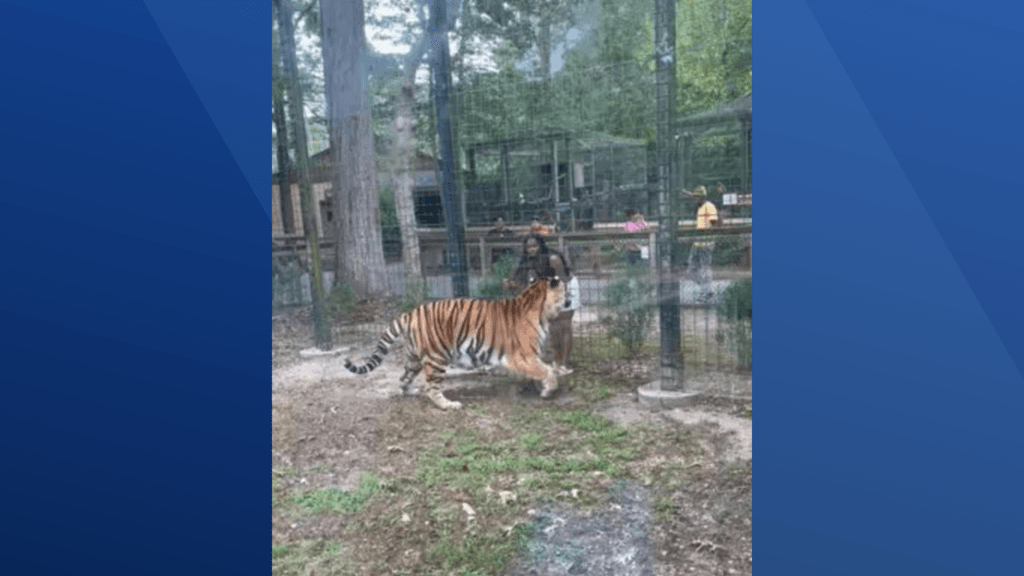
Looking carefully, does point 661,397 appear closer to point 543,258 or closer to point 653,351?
point 653,351

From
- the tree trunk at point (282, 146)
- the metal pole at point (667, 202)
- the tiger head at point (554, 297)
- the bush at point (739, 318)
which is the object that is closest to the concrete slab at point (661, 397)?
the metal pole at point (667, 202)

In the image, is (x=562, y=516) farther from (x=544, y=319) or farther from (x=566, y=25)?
(x=566, y=25)

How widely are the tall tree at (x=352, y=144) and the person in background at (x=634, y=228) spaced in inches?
26.5

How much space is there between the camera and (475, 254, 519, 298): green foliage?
173 cm

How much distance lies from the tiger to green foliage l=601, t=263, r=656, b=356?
0.41 ft

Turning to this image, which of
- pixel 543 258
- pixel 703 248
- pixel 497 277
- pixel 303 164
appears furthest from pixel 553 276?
pixel 303 164

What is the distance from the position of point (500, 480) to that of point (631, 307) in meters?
0.55

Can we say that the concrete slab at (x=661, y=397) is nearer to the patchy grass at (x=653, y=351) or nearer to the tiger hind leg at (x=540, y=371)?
the patchy grass at (x=653, y=351)

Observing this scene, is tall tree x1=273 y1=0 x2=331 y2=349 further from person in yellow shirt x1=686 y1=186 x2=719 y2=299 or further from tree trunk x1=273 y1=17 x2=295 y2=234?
person in yellow shirt x1=686 y1=186 x2=719 y2=299

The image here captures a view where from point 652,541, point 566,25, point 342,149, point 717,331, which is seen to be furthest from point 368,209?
point 652,541

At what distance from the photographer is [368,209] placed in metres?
1.85

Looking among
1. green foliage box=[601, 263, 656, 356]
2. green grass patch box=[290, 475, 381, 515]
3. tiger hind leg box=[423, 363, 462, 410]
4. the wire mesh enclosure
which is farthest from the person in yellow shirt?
green grass patch box=[290, 475, 381, 515]

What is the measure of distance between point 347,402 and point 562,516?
0.71m

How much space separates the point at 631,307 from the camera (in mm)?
1646
